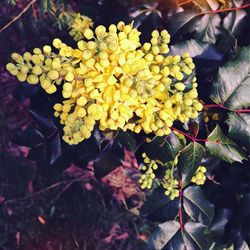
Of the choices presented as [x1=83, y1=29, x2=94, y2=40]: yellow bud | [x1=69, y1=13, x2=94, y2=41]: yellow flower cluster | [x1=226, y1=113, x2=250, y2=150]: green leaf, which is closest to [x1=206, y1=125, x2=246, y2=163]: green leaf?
[x1=226, y1=113, x2=250, y2=150]: green leaf

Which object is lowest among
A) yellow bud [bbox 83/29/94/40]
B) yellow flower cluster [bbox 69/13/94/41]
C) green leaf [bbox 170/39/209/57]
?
yellow flower cluster [bbox 69/13/94/41]

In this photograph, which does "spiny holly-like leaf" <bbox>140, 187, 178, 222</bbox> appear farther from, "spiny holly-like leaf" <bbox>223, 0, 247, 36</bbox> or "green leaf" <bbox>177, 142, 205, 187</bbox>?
"spiny holly-like leaf" <bbox>223, 0, 247, 36</bbox>

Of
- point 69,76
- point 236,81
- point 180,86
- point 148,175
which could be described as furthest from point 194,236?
point 69,76

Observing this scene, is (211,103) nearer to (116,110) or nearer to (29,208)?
(116,110)

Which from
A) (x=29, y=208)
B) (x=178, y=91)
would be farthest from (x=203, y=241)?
(x=29, y=208)

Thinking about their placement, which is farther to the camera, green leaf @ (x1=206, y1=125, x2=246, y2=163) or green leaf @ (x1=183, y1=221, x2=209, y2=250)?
green leaf @ (x1=183, y1=221, x2=209, y2=250)

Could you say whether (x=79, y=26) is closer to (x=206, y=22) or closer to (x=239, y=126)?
(x=206, y=22)

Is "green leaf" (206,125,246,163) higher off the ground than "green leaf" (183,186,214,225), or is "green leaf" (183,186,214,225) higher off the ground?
"green leaf" (206,125,246,163)
